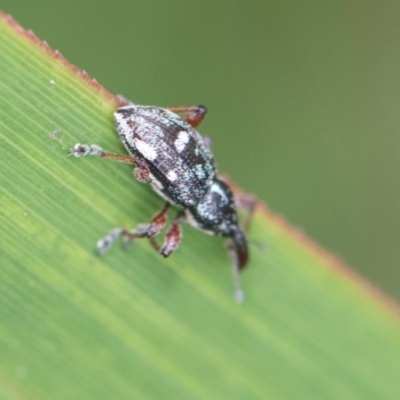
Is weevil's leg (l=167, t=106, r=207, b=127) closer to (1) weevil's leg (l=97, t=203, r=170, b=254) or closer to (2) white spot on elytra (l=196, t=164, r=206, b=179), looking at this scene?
(2) white spot on elytra (l=196, t=164, r=206, b=179)

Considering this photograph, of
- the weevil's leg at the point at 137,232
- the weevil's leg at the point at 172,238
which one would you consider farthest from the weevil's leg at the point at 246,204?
the weevil's leg at the point at 137,232

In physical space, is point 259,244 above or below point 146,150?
above

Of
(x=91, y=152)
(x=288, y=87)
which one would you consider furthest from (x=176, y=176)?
(x=288, y=87)

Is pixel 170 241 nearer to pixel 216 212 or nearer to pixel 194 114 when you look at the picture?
pixel 216 212

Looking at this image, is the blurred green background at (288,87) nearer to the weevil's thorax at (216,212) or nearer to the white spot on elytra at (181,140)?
the weevil's thorax at (216,212)

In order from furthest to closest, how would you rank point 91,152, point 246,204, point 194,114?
point 246,204, point 194,114, point 91,152

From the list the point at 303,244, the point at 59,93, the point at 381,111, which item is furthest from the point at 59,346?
the point at 381,111

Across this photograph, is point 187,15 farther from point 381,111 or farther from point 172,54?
point 381,111
